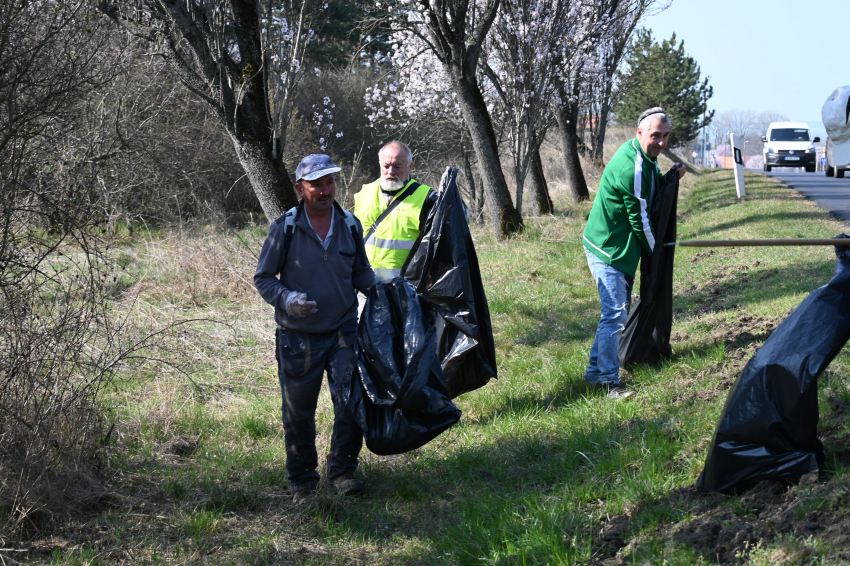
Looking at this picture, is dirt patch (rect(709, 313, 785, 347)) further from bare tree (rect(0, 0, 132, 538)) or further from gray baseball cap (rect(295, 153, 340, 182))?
bare tree (rect(0, 0, 132, 538))

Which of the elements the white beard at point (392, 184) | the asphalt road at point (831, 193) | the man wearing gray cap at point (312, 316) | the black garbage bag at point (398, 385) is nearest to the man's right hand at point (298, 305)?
the man wearing gray cap at point (312, 316)

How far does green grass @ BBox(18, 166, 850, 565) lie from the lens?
3.48 meters

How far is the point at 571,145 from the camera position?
63.8 ft

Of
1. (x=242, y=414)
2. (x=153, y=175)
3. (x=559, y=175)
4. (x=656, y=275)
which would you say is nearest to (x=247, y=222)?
(x=153, y=175)

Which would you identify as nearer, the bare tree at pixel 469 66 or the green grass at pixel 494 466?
the green grass at pixel 494 466

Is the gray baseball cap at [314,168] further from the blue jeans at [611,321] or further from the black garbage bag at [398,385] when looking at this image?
the blue jeans at [611,321]

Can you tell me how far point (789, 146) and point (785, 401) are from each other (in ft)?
122

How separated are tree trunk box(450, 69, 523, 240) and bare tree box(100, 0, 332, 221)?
14.5ft

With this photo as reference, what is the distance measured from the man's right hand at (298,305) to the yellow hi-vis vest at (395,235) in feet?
4.15

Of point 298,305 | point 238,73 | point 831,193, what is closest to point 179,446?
point 298,305

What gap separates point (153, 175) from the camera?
1520cm

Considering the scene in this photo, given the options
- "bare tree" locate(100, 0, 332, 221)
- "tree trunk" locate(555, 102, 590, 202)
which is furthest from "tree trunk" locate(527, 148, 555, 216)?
"bare tree" locate(100, 0, 332, 221)

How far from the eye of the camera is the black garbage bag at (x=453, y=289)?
5.11 m

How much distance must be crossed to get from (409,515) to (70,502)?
1806mm
